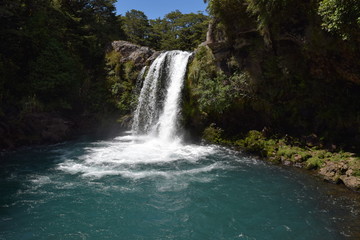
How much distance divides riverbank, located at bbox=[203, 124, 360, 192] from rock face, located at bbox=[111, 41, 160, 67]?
12.7m

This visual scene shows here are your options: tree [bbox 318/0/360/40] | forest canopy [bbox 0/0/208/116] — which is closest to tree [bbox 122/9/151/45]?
forest canopy [bbox 0/0/208/116]

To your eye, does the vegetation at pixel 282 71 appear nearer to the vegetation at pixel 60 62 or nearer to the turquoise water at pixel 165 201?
the turquoise water at pixel 165 201

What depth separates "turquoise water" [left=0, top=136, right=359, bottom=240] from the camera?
7.47 meters

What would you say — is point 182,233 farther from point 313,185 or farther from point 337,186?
point 337,186

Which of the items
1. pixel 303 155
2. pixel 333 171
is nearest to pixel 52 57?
pixel 303 155

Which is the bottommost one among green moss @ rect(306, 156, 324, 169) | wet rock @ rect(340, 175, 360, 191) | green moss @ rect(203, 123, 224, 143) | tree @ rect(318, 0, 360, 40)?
wet rock @ rect(340, 175, 360, 191)

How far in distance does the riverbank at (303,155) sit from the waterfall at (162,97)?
4306 millimetres

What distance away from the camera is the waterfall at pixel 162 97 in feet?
67.2

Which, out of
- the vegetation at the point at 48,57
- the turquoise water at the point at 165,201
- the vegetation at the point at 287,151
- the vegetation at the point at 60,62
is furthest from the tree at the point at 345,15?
the vegetation at the point at 48,57

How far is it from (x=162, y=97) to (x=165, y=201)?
1370cm

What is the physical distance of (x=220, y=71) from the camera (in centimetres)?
1859

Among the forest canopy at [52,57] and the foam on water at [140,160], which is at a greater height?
the forest canopy at [52,57]

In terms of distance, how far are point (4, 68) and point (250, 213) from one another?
1887 cm

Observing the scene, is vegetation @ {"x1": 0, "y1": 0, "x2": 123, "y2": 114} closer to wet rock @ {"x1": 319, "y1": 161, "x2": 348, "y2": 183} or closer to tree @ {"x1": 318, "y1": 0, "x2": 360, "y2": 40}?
tree @ {"x1": 318, "y1": 0, "x2": 360, "y2": 40}
